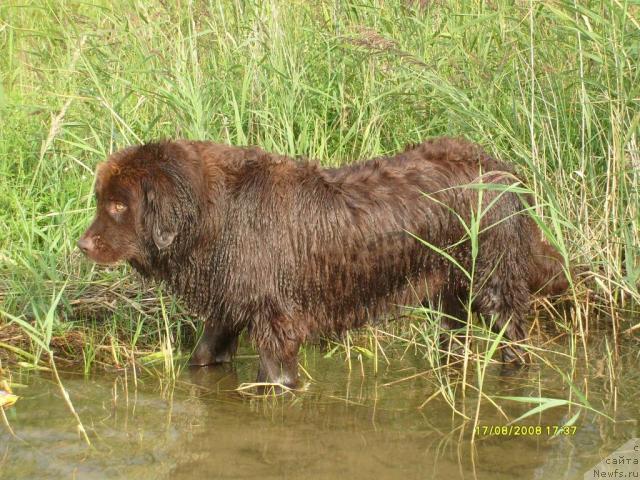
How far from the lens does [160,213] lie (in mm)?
4773

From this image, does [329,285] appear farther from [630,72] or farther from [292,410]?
[630,72]

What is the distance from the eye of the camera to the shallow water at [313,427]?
4.09 meters

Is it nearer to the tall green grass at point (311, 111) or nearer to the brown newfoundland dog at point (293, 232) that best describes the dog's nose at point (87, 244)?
the brown newfoundland dog at point (293, 232)

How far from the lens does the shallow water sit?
13.4ft

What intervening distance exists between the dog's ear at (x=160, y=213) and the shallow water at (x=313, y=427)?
82cm

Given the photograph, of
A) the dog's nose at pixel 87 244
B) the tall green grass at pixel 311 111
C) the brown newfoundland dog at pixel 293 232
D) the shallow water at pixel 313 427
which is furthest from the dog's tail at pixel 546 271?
the dog's nose at pixel 87 244

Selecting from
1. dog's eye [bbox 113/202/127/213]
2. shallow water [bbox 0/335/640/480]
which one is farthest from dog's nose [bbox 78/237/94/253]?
shallow water [bbox 0/335/640/480]

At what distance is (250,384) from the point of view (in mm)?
4848

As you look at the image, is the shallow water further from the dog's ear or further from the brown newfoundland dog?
the dog's ear

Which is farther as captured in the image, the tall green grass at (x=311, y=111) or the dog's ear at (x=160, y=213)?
the tall green grass at (x=311, y=111)

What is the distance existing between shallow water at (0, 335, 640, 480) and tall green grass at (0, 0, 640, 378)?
1.23 feet

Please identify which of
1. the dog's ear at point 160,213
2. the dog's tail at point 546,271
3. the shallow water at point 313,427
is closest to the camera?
the shallow water at point 313,427

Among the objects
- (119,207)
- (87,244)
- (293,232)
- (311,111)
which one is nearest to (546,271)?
(293,232)

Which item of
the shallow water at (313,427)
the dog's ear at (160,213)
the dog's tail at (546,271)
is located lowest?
the shallow water at (313,427)
